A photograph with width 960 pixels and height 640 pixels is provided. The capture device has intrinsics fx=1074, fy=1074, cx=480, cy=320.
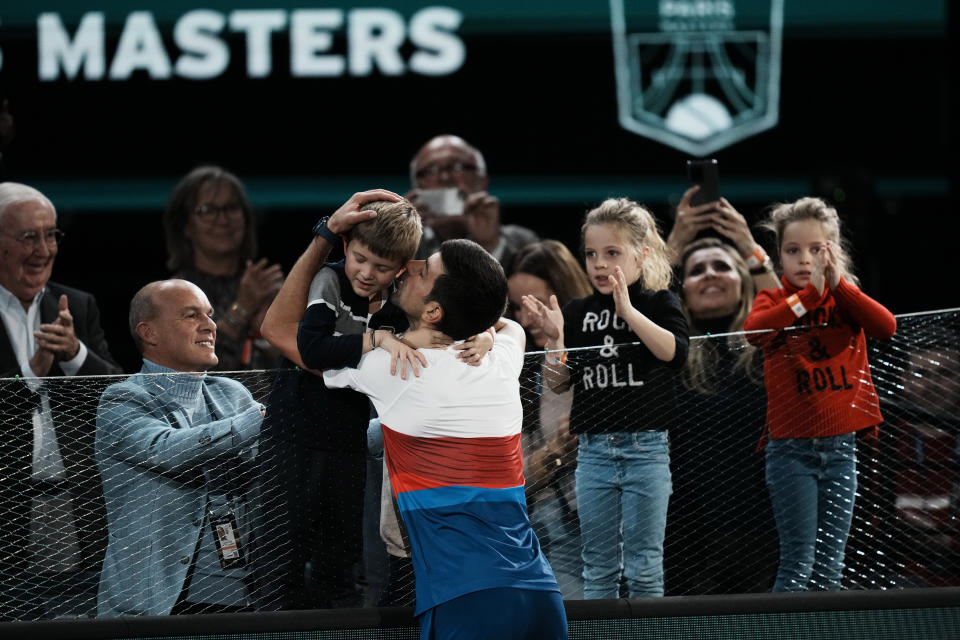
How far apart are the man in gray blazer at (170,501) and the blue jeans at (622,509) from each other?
3.18 ft

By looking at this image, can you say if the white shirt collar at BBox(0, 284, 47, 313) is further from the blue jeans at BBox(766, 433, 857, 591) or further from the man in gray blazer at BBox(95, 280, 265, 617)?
the blue jeans at BBox(766, 433, 857, 591)

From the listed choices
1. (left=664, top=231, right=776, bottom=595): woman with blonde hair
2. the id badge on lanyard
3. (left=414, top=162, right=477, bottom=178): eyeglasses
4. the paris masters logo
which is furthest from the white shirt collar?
the paris masters logo

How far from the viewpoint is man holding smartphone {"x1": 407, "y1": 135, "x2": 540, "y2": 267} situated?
4426 millimetres

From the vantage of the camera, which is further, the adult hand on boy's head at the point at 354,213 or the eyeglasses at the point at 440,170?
the eyeglasses at the point at 440,170

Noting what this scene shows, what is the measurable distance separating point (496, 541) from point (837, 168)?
4.57 meters

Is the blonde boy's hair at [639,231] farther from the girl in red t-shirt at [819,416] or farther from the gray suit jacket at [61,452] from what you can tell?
the gray suit jacket at [61,452]

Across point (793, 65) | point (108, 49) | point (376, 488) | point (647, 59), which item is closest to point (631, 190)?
point (647, 59)

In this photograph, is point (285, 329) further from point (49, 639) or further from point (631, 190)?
point (631, 190)

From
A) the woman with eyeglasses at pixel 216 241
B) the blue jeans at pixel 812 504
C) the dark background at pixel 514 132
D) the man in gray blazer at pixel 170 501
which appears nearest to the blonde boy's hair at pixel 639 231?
the blue jeans at pixel 812 504

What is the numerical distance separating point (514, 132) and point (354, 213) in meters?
3.76

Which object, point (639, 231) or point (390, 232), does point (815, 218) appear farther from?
point (390, 232)

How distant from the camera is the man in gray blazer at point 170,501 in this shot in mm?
2922

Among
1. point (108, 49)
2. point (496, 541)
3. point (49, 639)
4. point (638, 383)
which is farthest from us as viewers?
point (108, 49)

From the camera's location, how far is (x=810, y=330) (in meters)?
3.30
